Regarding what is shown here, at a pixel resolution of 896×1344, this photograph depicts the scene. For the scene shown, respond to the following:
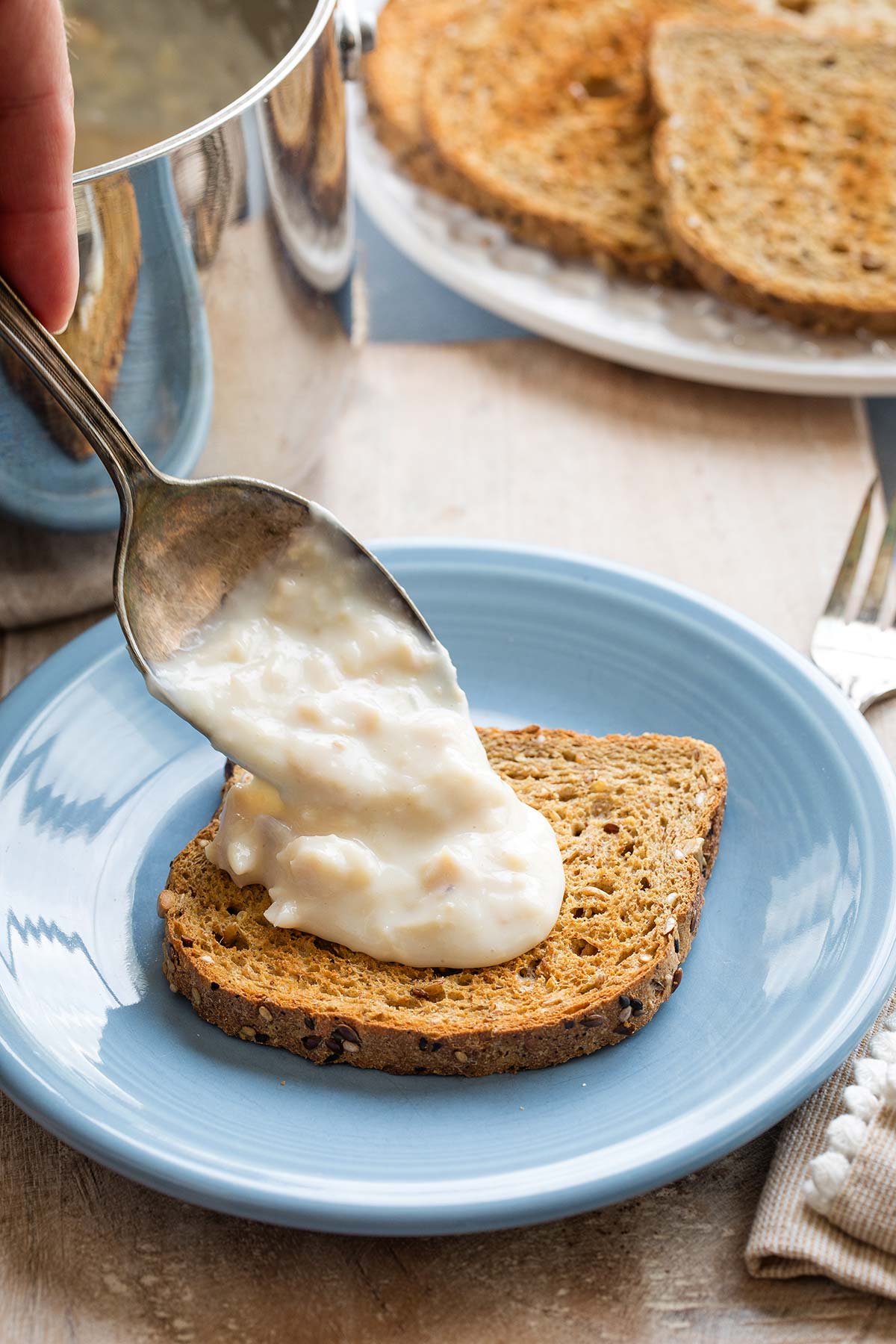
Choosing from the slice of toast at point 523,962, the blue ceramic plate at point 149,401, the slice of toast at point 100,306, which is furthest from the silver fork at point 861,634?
the slice of toast at point 100,306

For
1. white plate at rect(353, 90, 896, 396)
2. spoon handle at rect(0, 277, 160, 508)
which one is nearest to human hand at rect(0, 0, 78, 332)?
spoon handle at rect(0, 277, 160, 508)

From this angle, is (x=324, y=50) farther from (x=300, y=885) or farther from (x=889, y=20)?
(x=889, y=20)

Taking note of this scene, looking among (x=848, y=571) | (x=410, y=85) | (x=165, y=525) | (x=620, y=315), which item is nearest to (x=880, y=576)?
(x=848, y=571)

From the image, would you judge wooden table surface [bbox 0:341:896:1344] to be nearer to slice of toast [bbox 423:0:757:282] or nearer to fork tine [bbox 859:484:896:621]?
fork tine [bbox 859:484:896:621]

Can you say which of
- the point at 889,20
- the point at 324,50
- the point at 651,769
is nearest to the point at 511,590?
the point at 651,769

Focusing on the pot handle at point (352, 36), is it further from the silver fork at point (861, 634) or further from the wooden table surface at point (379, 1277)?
the wooden table surface at point (379, 1277)

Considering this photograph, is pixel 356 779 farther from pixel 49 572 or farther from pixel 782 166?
pixel 782 166
